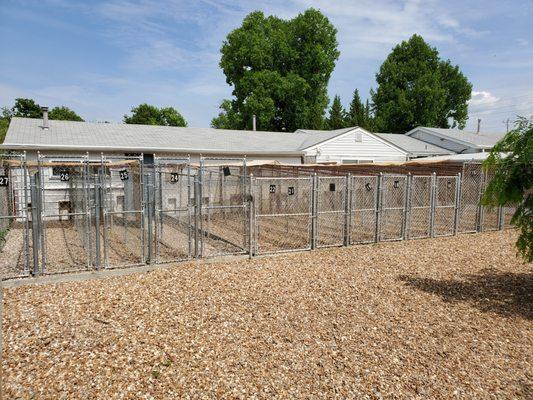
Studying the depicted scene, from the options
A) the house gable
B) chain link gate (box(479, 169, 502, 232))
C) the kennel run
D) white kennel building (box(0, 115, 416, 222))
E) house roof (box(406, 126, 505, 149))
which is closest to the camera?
the kennel run

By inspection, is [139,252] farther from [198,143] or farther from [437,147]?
[437,147]

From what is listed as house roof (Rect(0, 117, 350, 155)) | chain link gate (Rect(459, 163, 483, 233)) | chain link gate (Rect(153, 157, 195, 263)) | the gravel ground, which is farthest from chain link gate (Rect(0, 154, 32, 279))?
chain link gate (Rect(459, 163, 483, 233))

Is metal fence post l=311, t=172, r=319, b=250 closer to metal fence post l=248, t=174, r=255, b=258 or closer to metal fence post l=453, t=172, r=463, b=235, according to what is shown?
metal fence post l=248, t=174, r=255, b=258

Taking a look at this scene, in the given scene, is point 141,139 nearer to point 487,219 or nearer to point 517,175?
point 487,219

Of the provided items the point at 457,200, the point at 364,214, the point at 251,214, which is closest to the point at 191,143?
the point at 364,214

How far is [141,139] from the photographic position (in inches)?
763

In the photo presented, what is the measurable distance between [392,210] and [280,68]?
3171 centimetres

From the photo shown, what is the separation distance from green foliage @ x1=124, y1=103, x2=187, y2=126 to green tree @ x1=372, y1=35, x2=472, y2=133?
29671 mm

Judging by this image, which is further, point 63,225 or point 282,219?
point 282,219

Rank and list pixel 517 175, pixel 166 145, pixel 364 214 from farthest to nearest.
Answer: pixel 166 145
pixel 364 214
pixel 517 175

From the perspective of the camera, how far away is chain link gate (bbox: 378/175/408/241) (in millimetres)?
11773

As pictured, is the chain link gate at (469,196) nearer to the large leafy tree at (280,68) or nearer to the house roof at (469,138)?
the house roof at (469,138)

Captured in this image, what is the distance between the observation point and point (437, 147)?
32.1 metres

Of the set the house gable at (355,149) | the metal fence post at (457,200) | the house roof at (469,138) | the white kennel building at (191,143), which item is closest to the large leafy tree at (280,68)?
the house roof at (469,138)
